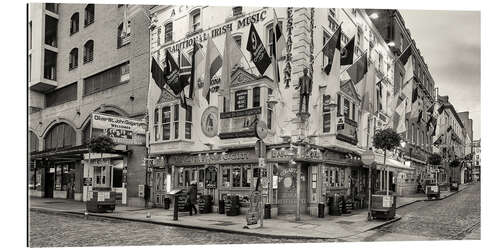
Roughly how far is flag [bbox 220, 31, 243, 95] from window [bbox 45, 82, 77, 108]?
4752 millimetres

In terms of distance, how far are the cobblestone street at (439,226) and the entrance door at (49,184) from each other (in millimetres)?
9149

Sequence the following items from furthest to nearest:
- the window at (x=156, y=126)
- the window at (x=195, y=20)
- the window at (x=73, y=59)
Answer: the window at (x=156, y=126)
the window at (x=73, y=59)
the window at (x=195, y=20)

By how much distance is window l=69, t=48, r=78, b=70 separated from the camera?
12.8 m

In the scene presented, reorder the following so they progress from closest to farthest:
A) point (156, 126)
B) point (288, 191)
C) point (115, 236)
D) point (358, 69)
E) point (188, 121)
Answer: point (115, 236)
point (288, 191)
point (358, 69)
point (188, 121)
point (156, 126)

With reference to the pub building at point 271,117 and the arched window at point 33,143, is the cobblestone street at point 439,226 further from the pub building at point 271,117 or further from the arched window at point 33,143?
the arched window at point 33,143

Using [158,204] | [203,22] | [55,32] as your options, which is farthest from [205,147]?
[55,32]

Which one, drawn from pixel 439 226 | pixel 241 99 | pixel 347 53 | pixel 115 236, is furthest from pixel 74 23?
pixel 439 226

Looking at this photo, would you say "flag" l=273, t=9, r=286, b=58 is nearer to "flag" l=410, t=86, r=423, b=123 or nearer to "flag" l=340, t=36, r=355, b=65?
"flag" l=340, t=36, r=355, b=65

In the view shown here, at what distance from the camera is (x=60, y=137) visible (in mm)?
14281

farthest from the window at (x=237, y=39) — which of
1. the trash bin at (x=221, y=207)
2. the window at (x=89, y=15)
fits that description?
the trash bin at (x=221, y=207)

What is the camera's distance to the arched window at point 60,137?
1294cm

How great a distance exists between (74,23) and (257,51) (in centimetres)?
522

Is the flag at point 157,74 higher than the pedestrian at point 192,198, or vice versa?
the flag at point 157,74

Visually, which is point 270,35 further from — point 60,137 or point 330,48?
point 60,137
